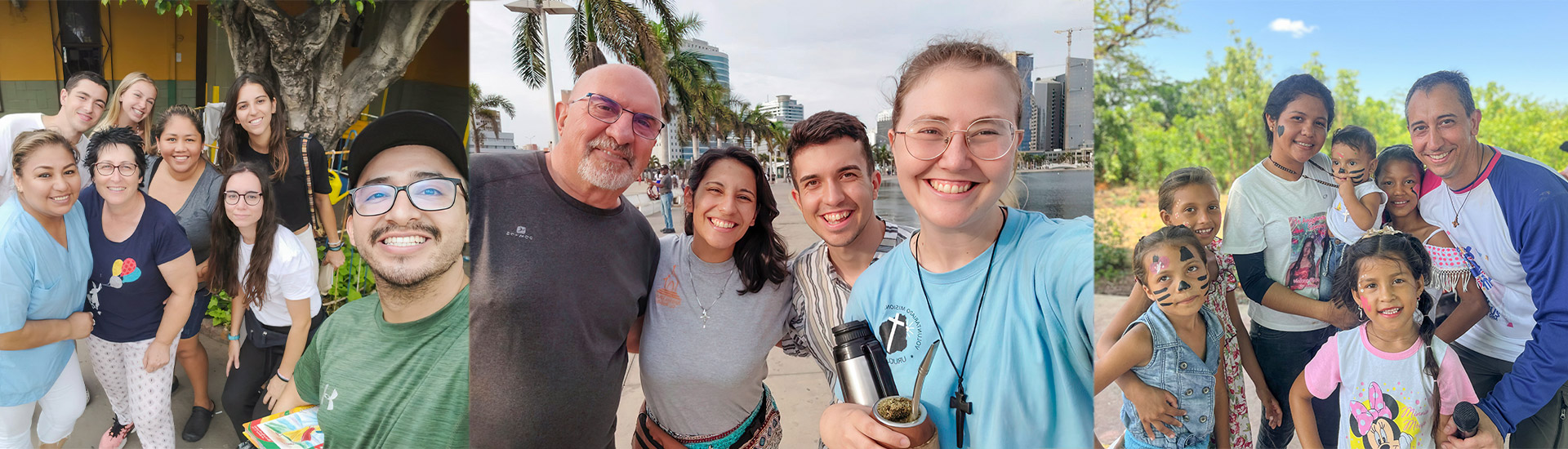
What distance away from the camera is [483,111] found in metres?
2.25

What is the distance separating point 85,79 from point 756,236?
8.93ft

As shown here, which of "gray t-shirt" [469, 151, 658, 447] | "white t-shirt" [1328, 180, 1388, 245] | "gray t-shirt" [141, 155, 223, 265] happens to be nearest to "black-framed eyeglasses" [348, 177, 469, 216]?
"gray t-shirt" [469, 151, 658, 447]

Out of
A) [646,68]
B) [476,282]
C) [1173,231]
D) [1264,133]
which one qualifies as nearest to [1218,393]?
[1173,231]

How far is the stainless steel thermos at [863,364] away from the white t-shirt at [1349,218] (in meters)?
1.67

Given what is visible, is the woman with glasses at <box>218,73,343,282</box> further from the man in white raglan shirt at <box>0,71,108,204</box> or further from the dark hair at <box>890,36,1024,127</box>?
the dark hair at <box>890,36,1024,127</box>

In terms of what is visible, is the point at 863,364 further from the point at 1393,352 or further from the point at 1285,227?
the point at 1393,352

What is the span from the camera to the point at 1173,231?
2377mm

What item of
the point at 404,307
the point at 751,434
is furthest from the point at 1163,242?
the point at 404,307

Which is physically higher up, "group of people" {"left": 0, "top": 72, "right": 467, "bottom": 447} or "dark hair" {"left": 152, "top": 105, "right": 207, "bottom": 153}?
"dark hair" {"left": 152, "top": 105, "right": 207, "bottom": 153}

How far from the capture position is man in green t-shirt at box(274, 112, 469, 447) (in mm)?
2396

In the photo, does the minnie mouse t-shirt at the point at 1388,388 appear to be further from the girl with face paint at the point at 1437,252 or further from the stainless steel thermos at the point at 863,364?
the stainless steel thermos at the point at 863,364

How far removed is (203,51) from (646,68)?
1945mm

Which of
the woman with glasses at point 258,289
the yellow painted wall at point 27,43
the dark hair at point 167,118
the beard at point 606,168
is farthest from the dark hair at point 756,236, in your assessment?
the yellow painted wall at point 27,43

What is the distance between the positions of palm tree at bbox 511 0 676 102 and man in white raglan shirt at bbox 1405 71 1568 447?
2.59 m
